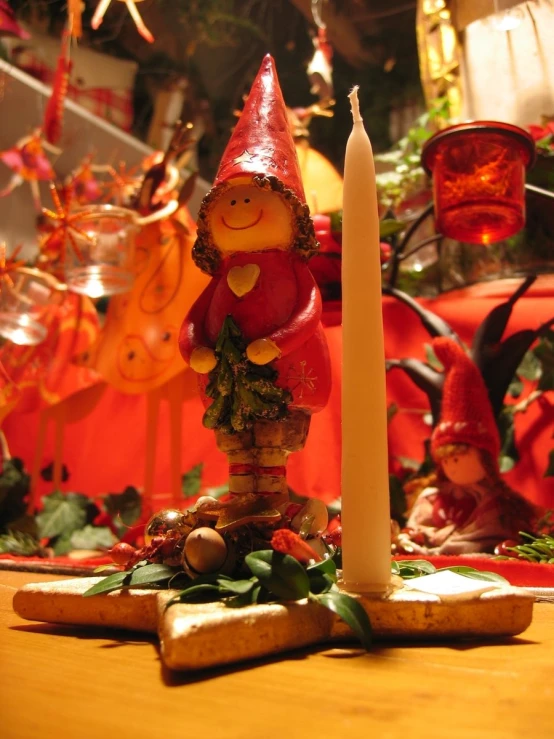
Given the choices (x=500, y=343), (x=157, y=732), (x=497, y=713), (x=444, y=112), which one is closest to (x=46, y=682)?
(x=157, y=732)

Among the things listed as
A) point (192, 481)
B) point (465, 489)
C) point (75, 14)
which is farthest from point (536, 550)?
point (75, 14)

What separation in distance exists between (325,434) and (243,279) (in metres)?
0.71

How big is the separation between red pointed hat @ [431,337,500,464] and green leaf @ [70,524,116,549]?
0.64m

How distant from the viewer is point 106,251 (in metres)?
1.35

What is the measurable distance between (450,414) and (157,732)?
76 cm

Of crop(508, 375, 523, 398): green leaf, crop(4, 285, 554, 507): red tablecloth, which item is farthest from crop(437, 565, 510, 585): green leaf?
crop(508, 375, 523, 398): green leaf

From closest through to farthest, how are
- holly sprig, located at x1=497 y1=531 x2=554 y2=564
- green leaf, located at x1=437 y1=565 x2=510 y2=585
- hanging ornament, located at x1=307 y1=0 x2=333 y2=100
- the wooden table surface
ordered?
the wooden table surface
green leaf, located at x1=437 y1=565 x2=510 y2=585
holly sprig, located at x1=497 y1=531 x2=554 y2=564
hanging ornament, located at x1=307 y1=0 x2=333 y2=100

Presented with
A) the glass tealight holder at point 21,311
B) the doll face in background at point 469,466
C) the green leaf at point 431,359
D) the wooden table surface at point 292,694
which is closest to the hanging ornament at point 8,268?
the glass tealight holder at point 21,311

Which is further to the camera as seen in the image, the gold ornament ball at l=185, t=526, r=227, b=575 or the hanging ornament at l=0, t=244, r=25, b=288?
the hanging ornament at l=0, t=244, r=25, b=288

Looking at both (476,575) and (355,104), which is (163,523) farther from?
(355,104)

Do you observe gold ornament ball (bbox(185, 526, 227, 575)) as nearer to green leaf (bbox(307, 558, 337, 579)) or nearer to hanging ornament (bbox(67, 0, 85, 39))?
green leaf (bbox(307, 558, 337, 579))

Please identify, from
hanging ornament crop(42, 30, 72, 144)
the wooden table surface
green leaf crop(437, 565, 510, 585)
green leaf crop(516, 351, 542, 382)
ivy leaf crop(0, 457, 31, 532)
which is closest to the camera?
the wooden table surface

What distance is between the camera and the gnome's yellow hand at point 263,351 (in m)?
0.56

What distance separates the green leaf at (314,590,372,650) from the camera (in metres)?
0.41
